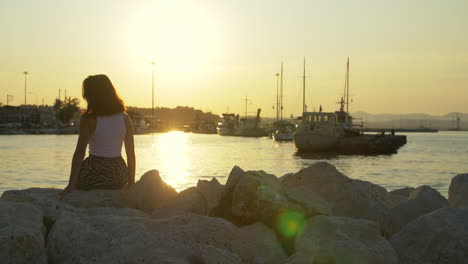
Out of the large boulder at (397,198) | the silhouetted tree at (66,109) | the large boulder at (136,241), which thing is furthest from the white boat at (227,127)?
the large boulder at (136,241)

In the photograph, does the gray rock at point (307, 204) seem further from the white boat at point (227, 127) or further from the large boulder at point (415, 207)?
the white boat at point (227, 127)

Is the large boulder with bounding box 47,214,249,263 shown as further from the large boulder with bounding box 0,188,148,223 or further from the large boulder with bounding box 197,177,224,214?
the large boulder with bounding box 197,177,224,214

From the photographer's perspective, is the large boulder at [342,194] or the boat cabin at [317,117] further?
the boat cabin at [317,117]

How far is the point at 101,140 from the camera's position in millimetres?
5949

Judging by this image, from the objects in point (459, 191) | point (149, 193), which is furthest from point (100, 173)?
point (459, 191)

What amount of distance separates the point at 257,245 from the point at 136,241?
1287mm

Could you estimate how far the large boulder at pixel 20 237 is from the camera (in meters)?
3.82

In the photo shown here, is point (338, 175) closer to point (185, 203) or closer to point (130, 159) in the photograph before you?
point (185, 203)

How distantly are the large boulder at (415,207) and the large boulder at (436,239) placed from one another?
87 centimetres

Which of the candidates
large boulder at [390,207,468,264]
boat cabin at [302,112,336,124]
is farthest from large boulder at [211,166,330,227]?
boat cabin at [302,112,336,124]

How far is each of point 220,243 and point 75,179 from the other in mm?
2154

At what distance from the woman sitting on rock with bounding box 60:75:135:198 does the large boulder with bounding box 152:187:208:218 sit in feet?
2.25

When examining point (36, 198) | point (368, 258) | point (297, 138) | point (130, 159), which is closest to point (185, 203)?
point (130, 159)

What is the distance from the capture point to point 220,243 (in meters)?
4.63
